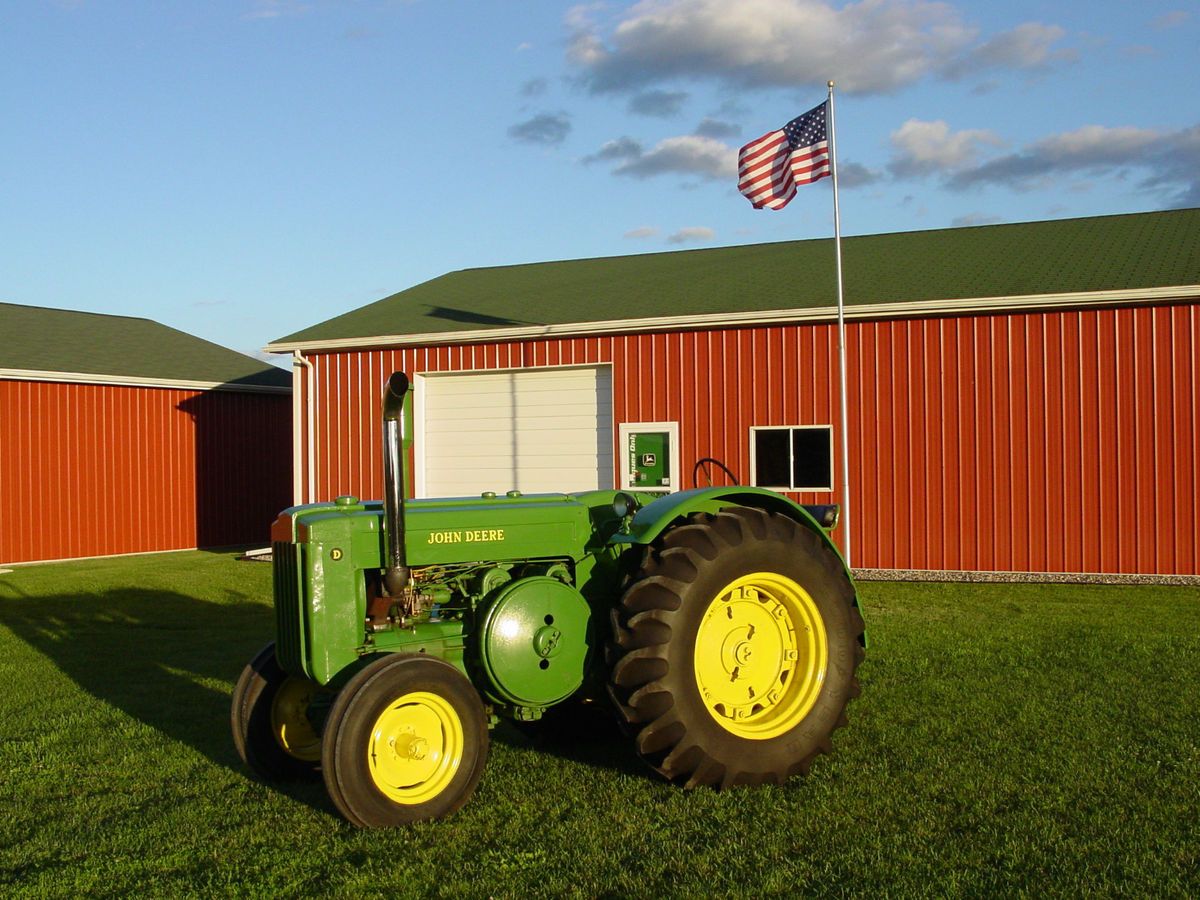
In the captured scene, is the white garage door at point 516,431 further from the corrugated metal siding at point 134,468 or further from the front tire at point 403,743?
the front tire at point 403,743

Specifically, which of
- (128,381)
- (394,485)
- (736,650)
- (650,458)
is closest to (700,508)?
(736,650)

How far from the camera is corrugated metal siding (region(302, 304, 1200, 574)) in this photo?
42.0 feet

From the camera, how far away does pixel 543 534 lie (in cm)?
545

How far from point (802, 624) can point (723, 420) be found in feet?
30.1

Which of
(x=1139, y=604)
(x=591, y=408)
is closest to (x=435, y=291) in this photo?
(x=591, y=408)

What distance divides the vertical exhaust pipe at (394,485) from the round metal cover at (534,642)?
0.45 meters

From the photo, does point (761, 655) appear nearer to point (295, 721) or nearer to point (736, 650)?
point (736, 650)

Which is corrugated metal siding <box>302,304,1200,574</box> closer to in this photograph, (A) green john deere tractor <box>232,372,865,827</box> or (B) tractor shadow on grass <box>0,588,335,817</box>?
(B) tractor shadow on grass <box>0,588,335,817</box>

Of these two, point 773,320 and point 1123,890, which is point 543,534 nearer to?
point 1123,890

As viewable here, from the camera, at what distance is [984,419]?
13.4 metres

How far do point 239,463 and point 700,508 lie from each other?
17.0 m

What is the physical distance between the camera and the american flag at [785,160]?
1275 centimetres

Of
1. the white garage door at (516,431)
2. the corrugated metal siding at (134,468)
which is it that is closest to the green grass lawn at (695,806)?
the white garage door at (516,431)

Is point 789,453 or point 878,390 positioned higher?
point 878,390
